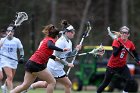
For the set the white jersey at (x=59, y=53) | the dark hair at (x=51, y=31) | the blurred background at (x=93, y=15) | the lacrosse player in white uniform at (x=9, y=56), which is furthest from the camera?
the blurred background at (x=93, y=15)

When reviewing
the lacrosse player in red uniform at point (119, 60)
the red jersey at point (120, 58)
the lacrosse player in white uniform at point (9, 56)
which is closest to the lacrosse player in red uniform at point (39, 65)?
the lacrosse player in red uniform at point (119, 60)

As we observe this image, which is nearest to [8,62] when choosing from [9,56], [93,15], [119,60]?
[9,56]

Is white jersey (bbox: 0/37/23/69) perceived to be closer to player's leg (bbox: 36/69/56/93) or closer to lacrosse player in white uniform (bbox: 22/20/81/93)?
lacrosse player in white uniform (bbox: 22/20/81/93)

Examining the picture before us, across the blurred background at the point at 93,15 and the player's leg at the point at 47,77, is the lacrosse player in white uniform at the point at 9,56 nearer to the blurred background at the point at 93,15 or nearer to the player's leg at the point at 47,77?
the player's leg at the point at 47,77

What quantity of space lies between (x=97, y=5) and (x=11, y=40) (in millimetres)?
24278

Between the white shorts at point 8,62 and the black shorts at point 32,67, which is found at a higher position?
the black shorts at point 32,67

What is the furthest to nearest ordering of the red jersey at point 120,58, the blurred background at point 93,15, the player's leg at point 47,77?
the blurred background at point 93,15, the red jersey at point 120,58, the player's leg at point 47,77

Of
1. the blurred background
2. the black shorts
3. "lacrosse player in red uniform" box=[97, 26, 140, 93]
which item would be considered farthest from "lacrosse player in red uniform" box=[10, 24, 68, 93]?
the blurred background

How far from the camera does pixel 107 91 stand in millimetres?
28281

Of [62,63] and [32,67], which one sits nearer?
[32,67]

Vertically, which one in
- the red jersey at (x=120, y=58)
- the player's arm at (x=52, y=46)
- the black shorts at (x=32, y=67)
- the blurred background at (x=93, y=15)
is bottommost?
the blurred background at (x=93, y=15)

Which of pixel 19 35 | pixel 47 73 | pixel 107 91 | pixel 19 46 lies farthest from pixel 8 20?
pixel 47 73

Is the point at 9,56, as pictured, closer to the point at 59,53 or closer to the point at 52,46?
the point at 59,53

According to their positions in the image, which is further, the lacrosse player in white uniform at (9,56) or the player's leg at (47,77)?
A: the lacrosse player in white uniform at (9,56)
